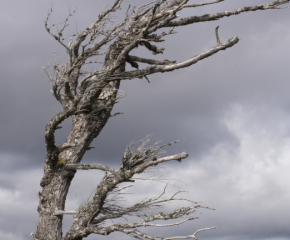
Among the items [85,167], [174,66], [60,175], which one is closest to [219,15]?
[174,66]

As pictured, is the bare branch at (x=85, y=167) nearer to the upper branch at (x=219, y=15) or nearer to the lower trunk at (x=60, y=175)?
the lower trunk at (x=60, y=175)

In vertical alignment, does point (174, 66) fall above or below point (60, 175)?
above

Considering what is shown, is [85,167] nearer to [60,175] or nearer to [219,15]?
[60,175]

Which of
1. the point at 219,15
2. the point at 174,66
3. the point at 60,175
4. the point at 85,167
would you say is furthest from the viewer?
the point at 219,15

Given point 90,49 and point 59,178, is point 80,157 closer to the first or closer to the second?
point 59,178

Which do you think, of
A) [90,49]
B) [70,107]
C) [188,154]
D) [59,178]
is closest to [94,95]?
A: [70,107]

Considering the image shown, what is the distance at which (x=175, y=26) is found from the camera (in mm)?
11578

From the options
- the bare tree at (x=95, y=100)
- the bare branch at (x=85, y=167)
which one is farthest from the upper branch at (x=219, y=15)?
the bare branch at (x=85, y=167)

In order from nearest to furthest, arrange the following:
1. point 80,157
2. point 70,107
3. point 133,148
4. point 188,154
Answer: point 188,154, point 133,148, point 70,107, point 80,157

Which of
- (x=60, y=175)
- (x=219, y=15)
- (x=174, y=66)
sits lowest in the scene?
(x=60, y=175)

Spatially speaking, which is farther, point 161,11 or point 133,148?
point 161,11

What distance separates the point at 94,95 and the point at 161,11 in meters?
2.80

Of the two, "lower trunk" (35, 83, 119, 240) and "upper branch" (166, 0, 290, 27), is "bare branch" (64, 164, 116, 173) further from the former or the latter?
"upper branch" (166, 0, 290, 27)

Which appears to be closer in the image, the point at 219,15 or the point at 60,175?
the point at 60,175
